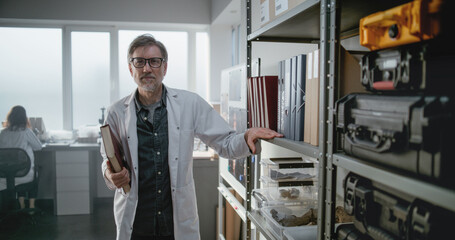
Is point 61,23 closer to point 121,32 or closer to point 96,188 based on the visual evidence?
point 121,32

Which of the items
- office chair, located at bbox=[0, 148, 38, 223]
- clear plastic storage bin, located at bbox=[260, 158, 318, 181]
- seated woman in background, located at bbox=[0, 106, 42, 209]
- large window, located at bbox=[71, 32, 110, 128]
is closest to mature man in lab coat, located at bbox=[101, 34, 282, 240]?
clear plastic storage bin, located at bbox=[260, 158, 318, 181]

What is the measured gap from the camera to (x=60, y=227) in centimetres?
389

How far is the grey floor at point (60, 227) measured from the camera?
11.8 feet

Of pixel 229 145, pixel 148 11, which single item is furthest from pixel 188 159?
pixel 148 11

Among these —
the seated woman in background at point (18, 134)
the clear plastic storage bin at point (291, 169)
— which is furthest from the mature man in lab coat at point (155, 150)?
the seated woman in background at point (18, 134)

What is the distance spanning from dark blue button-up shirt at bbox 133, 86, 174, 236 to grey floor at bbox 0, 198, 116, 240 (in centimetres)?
195

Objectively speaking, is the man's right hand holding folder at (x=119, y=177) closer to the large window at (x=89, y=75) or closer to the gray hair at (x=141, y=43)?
the gray hair at (x=141, y=43)

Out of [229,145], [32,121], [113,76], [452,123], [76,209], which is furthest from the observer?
[113,76]

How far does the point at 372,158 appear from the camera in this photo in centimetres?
81

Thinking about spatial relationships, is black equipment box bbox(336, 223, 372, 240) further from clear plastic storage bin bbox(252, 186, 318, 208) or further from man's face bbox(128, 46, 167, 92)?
man's face bbox(128, 46, 167, 92)

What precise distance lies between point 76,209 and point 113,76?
185 cm

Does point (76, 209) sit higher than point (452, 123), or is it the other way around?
point (452, 123)

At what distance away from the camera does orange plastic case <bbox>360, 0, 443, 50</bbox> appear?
0.68m

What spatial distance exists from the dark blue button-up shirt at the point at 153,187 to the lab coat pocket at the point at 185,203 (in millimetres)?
52
